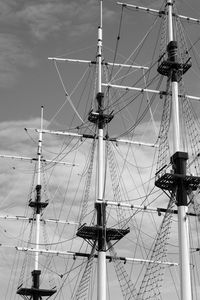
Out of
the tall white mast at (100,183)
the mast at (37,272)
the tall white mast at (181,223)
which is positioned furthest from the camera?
the mast at (37,272)

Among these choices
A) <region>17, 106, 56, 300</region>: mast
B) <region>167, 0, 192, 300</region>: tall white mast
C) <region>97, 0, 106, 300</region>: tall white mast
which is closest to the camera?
<region>167, 0, 192, 300</region>: tall white mast

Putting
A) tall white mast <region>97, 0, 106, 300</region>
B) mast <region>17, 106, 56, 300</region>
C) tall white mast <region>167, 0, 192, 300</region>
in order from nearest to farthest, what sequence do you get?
tall white mast <region>167, 0, 192, 300</region> < tall white mast <region>97, 0, 106, 300</region> < mast <region>17, 106, 56, 300</region>

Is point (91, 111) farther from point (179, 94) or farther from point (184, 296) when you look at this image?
point (184, 296)

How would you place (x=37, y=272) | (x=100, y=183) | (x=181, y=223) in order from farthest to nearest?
1. (x=37, y=272)
2. (x=100, y=183)
3. (x=181, y=223)

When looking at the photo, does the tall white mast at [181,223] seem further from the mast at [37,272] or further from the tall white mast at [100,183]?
the mast at [37,272]

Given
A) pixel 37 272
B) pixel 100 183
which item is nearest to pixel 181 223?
pixel 100 183

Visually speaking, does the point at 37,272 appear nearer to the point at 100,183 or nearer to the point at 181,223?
the point at 100,183

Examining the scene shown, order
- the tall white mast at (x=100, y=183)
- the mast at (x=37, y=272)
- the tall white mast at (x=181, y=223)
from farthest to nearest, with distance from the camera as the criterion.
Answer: the mast at (x=37, y=272) < the tall white mast at (x=100, y=183) < the tall white mast at (x=181, y=223)

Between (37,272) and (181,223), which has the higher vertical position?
(37,272)

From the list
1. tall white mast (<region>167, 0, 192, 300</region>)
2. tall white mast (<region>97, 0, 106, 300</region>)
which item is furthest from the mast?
tall white mast (<region>167, 0, 192, 300</region>)

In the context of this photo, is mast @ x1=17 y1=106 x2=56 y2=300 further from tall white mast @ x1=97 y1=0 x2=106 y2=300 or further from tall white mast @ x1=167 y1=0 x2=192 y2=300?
tall white mast @ x1=167 y1=0 x2=192 y2=300

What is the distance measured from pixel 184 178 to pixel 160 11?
39.5 ft

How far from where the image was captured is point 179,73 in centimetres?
4284

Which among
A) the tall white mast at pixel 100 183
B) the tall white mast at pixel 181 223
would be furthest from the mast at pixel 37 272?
the tall white mast at pixel 181 223
